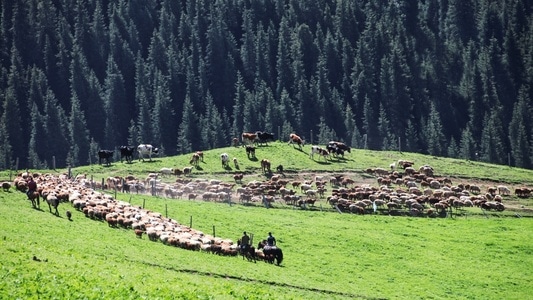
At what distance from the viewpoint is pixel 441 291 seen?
48312 millimetres

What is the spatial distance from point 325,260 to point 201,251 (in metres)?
8.38

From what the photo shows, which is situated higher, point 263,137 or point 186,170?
point 263,137

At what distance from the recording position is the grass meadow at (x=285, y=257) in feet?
109

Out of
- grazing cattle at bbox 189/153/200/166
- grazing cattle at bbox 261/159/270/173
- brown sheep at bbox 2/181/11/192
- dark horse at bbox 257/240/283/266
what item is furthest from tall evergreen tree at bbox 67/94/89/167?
dark horse at bbox 257/240/283/266

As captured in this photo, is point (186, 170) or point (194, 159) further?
point (194, 159)

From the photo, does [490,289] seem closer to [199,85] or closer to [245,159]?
[245,159]

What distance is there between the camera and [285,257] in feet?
167

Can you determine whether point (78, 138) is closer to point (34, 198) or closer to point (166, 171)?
point (166, 171)

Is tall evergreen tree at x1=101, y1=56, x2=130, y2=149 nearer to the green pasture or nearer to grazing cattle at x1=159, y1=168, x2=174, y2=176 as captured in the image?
grazing cattle at x1=159, y1=168, x2=174, y2=176

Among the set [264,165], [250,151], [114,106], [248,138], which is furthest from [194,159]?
[114,106]

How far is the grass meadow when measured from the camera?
3331 centimetres

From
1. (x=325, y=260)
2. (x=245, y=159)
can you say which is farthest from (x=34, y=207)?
(x=245, y=159)

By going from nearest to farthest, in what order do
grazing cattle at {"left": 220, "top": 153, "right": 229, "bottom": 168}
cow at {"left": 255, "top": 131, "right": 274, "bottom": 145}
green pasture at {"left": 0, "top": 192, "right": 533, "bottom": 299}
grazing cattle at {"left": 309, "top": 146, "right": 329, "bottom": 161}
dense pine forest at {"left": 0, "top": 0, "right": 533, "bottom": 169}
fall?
green pasture at {"left": 0, "top": 192, "right": 533, "bottom": 299} < grazing cattle at {"left": 220, "top": 153, "right": 229, "bottom": 168} < grazing cattle at {"left": 309, "top": 146, "right": 329, "bottom": 161} < cow at {"left": 255, "top": 131, "right": 274, "bottom": 145} < dense pine forest at {"left": 0, "top": 0, "right": 533, "bottom": 169}

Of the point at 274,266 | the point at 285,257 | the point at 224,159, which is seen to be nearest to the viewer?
the point at 274,266
